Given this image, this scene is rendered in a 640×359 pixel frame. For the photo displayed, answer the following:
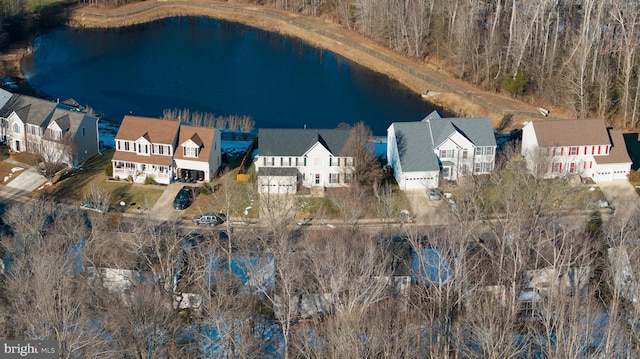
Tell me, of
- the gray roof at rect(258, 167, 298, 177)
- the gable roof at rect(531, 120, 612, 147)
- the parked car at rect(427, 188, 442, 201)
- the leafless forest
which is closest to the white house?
the gray roof at rect(258, 167, 298, 177)

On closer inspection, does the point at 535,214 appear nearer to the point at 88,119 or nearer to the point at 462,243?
the point at 462,243

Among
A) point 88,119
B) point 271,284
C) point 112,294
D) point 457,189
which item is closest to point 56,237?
point 112,294

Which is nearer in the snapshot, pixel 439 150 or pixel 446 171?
pixel 446 171

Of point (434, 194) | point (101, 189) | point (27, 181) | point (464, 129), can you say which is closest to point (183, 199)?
point (101, 189)

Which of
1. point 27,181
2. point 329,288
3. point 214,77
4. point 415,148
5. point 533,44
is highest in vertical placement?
point 533,44

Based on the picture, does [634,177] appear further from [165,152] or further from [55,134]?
[55,134]

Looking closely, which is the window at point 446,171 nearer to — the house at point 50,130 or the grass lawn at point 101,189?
the grass lawn at point 101,189
